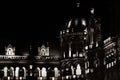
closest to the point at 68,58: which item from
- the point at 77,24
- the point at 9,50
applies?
the point at 77,24

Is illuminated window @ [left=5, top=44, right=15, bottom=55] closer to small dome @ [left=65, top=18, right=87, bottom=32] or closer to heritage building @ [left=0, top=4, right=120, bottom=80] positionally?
heritage building @ [left=0, top=4, right=120, bottom=80]

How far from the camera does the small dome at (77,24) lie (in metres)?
102

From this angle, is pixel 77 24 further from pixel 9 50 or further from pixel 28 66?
pixel 9 50

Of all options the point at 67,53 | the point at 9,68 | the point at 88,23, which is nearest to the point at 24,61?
the point at 9,68

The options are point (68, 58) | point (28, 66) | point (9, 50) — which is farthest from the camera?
point (9, 50)

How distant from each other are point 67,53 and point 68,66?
3089 mm

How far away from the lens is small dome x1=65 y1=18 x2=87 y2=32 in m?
102

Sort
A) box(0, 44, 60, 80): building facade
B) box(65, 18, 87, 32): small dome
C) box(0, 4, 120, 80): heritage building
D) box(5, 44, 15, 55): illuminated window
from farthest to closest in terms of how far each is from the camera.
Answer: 1. box(5, 44, 15, 55): illuminated window
2. box(0, 44, 60, 80): building facade
3. box(65, 18, 87, 32): small dome
4. box(0, 4, 120, 80): heritage building

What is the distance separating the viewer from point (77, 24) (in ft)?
336

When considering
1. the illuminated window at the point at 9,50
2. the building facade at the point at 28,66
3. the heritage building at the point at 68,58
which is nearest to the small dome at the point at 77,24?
the heritage building at the point at 68,58

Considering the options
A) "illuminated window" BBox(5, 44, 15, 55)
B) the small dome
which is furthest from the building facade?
the small dome

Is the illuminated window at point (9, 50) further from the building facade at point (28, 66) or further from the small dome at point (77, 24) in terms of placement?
the small dome at point (77, 24)

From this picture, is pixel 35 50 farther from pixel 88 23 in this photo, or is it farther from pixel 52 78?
pixel 88 23

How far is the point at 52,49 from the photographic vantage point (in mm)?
109812
